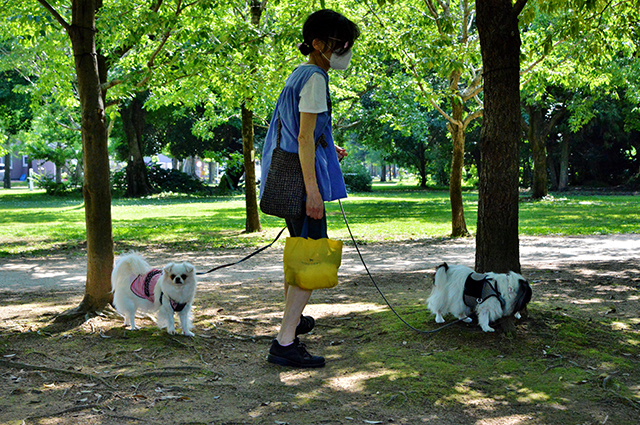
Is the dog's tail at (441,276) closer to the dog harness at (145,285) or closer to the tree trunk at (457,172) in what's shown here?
the dog harness at (145,285)

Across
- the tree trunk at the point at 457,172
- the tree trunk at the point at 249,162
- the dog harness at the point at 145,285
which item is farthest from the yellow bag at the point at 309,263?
the tree trunk at the point at 249,162

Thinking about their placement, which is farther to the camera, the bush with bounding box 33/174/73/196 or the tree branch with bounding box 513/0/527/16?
the bush with bounding box 33/174/73/196

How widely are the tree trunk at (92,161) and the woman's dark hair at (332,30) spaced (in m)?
2.41

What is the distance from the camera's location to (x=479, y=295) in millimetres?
4605

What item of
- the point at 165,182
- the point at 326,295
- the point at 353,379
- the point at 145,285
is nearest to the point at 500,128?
the point at 353,379

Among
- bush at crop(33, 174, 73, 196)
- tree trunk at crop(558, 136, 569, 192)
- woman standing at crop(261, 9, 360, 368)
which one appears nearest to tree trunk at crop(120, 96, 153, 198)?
bush at crop(33, 174, 73, 196)

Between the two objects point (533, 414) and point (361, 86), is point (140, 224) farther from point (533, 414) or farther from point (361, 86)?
point (533, 414)

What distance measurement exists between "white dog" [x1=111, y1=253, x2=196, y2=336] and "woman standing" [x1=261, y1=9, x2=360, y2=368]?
3.64 ft

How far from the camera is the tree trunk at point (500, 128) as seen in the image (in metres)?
4.70

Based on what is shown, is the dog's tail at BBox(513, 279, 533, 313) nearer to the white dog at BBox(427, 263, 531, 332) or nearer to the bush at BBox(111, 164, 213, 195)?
the white dog at BBox(427, 263, 531, 332)

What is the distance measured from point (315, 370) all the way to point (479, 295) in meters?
1.46

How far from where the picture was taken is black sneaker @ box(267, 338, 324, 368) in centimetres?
408

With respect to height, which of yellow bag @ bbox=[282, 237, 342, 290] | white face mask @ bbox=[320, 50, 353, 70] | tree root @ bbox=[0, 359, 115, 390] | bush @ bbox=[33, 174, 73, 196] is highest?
white face mask @ bbox=[320, 50, 353, 70]

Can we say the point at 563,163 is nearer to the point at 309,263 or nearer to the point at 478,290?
the point at 478,290
